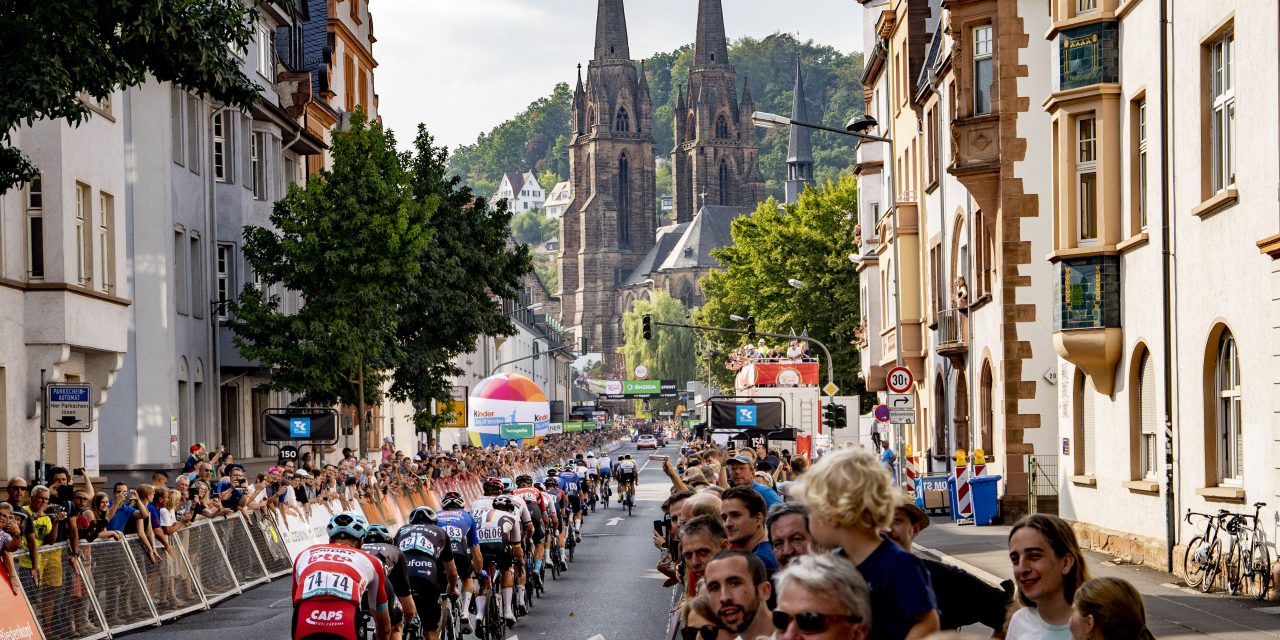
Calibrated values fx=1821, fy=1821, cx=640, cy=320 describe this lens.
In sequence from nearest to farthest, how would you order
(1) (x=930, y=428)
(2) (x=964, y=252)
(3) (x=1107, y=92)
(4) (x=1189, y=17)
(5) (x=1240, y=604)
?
(5) (x=1240, y=604)
(4) (x=1189, y=17)
(3) (x=1107, y=92)
(2) (x=964, y=252)
(1) (x=930, y=428)

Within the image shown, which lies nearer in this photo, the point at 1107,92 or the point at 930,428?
the point at 1107,92

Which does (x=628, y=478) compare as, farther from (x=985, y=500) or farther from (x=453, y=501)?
(x=453, y=501)

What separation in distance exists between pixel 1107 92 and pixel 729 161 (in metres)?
152

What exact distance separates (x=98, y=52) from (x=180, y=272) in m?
21.8

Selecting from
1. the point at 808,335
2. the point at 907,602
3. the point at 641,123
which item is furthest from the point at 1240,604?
the point at 641,123

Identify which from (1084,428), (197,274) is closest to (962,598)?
(1084,428)

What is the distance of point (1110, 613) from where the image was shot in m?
5.52

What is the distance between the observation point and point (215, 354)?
3828 cm

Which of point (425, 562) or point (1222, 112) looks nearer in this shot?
point (425, 562)

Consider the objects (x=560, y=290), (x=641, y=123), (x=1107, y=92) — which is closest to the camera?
(x=1107, y=92)

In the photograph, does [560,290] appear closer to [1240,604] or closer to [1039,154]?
[1039,154]

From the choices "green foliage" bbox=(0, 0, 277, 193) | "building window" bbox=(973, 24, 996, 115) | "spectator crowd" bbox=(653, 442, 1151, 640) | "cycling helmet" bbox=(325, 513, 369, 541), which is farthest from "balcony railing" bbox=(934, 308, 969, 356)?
"spectator crowd" bbox=(653, 442, 1151, 640)

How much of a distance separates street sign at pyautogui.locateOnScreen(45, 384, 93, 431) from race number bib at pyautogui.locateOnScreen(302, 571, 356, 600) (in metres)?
11.2

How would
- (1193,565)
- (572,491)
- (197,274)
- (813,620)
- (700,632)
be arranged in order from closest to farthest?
(813,620), (700,632), (1193,565), (572,491), (197,274)
